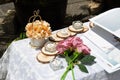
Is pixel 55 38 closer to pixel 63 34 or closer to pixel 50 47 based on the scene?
pixel 63 34

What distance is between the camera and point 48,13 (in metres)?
3.13

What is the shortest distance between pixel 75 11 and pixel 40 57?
7.30ft

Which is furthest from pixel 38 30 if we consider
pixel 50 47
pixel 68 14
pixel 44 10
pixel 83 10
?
pixel 83 10

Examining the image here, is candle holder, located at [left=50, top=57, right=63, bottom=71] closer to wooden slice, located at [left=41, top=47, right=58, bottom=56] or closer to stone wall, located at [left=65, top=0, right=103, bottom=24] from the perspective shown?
wooden slice, located at [left=41, top=47, right=58, bottom=56]

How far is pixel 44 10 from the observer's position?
3102mm

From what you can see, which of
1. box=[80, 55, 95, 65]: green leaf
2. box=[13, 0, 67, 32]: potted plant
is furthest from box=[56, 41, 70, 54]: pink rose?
box=[13, 0, 67, 32]: potted plant

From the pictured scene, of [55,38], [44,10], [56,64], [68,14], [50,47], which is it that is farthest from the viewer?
[68,14]

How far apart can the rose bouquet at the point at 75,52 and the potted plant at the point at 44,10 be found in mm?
1427

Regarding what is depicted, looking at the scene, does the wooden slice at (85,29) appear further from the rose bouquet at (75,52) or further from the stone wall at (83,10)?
the stone wall at (83,10)

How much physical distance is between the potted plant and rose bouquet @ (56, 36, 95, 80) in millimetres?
1427

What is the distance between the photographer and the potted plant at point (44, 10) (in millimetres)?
3059

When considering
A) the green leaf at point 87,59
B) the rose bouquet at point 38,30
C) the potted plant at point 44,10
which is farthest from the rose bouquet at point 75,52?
the potted plant at point 44,10

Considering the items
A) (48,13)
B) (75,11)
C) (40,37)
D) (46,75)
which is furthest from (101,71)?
(75,11)

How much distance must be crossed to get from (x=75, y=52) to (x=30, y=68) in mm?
261
